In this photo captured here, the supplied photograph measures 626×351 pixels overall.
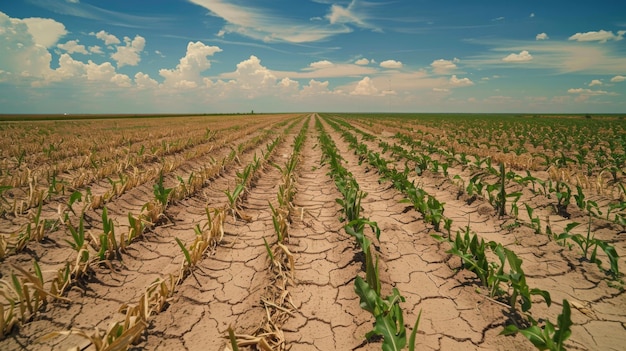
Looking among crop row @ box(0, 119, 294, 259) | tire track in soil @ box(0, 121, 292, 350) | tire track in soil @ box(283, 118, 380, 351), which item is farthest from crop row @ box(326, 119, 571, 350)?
crop row @ box(0, 119, 294, 259)

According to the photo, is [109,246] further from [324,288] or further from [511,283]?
[511,283]

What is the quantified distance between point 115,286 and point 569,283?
4317mm

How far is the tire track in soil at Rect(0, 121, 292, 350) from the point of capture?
1.98 m

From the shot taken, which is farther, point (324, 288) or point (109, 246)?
point (109, 246)

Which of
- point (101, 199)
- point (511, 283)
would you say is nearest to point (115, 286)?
point (101, 199)

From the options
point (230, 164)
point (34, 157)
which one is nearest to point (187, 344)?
point (230, 164)

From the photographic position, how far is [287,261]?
306 centimetres

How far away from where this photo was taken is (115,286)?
2.59 metres

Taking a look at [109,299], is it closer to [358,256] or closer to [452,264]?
[358,256]

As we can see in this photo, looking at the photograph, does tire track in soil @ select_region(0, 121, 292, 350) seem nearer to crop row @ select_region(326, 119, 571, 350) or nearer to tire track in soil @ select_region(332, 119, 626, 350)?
crop row @ select_region(326, 119, 571, 350)

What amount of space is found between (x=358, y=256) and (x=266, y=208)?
87.7 inches

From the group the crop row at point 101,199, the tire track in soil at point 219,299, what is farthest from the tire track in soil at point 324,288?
the crop row at point 101,199

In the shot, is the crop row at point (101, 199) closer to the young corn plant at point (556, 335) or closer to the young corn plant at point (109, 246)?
the young corn plant at point (109, 246)

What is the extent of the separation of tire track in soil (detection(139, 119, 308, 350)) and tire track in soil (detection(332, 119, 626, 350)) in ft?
7.85
